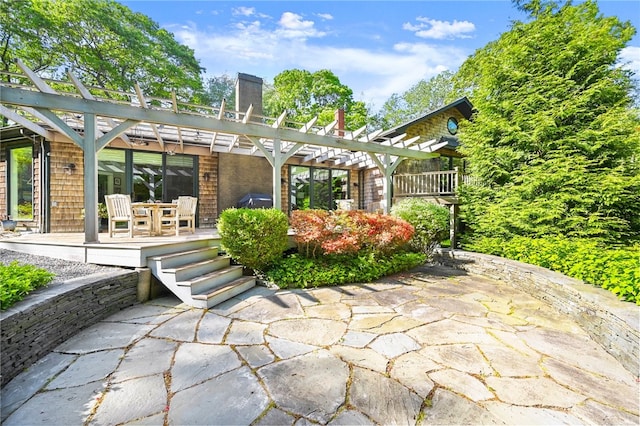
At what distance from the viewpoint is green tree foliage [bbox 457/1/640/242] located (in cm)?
530

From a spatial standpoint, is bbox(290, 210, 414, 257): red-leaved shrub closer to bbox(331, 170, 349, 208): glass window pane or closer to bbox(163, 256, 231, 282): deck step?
bbox(163, 256, 231, 282): deck step

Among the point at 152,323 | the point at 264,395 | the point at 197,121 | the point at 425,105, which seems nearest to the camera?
the point at 264,395

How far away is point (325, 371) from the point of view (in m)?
2.31

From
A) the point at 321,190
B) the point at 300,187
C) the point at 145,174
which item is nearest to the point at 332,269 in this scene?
the point at 300,187

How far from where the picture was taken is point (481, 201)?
6801mm

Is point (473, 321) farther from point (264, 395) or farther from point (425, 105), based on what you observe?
point (425, 105)

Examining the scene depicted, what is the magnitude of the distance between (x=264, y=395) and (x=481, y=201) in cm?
650

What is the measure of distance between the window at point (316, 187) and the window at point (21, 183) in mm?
6855

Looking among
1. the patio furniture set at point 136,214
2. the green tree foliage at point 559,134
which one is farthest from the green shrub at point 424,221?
the patio furniture set at point 136,214

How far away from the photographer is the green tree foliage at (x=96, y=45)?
1220 centimetres

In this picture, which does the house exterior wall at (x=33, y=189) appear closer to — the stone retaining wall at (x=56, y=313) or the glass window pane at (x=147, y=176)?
the glass window pane at (x=147, y=176)

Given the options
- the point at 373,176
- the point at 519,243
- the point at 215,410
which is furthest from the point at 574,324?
the point at 373,176

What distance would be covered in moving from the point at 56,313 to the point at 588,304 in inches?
213

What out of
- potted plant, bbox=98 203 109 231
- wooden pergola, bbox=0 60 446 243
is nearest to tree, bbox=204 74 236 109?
wooden pergola, bbox=0 60 446 243
